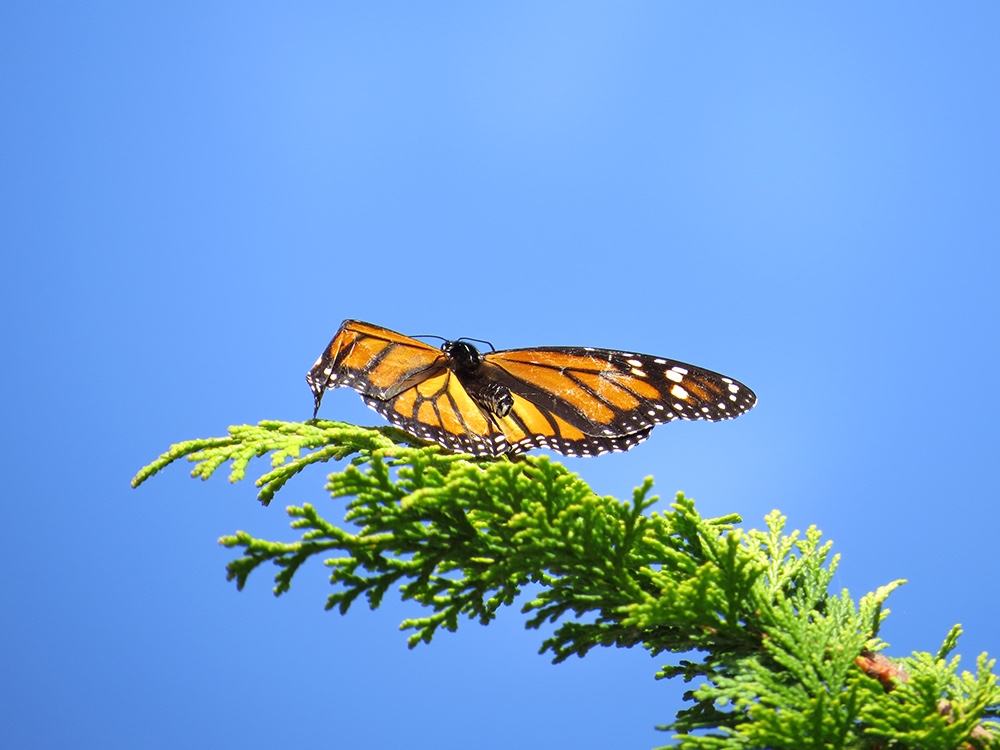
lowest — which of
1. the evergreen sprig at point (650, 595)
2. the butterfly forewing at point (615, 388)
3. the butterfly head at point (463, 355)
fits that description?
the evergreen sprig at point (650, 595)

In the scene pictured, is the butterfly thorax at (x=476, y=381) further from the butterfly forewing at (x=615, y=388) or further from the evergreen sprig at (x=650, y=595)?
the evergreen sprig at (x=650, y=595)

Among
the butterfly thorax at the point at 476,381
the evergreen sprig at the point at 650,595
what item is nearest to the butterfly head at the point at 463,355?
the butterfly thorax at the point at 476,381

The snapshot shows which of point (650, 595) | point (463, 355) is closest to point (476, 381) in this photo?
point (463, 355)

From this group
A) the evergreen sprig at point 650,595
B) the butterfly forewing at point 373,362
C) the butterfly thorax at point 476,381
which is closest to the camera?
the evergreen sprig at point 650,595

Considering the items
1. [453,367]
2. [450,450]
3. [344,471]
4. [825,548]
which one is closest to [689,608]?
[825,548]

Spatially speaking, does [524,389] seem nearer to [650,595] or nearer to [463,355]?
[463,355]

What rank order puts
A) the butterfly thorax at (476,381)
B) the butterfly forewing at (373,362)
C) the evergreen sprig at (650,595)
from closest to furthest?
the evergreen sprig at (650,595)
the butterfly forewing at (373,362)
the butterfly thorax at (476,381)

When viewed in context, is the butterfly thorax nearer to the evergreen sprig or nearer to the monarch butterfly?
the monarch butterfly

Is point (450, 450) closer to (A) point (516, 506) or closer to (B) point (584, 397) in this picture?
(B) point (584, 397)
